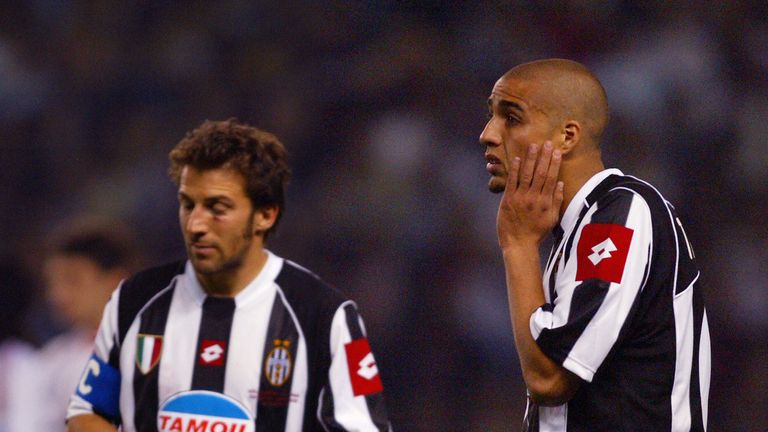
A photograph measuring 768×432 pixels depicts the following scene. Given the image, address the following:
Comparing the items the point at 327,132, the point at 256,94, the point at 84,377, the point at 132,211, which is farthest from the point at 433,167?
the point at 84,377

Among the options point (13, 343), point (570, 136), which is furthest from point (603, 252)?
point (13, 343)

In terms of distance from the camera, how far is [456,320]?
5.12 metres

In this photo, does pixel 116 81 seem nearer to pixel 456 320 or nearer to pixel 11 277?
pixel 11 277

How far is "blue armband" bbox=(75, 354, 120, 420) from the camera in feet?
9.50

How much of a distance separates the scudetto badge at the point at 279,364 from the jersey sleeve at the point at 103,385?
43 centimetres

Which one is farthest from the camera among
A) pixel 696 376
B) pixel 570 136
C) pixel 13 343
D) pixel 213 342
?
pixel 13 343

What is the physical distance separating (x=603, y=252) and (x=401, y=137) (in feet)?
12.1

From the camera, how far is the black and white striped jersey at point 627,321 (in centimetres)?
195

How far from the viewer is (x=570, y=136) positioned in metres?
2.17

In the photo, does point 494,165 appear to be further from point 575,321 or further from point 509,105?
point 575,321

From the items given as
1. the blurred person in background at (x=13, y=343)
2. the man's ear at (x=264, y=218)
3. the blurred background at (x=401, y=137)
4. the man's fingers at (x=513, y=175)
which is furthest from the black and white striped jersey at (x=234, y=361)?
the blurred background at (x=401, y=137)

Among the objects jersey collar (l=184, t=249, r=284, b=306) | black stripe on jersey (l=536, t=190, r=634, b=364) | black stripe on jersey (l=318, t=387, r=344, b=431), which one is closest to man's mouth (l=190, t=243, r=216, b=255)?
jersey collar (l=184, t=249, r=284, b=306)

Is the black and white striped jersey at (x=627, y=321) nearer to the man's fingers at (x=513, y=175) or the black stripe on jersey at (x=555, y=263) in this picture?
the black stripe on jersey at (x=555, y=263)

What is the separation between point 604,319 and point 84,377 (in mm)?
1592
